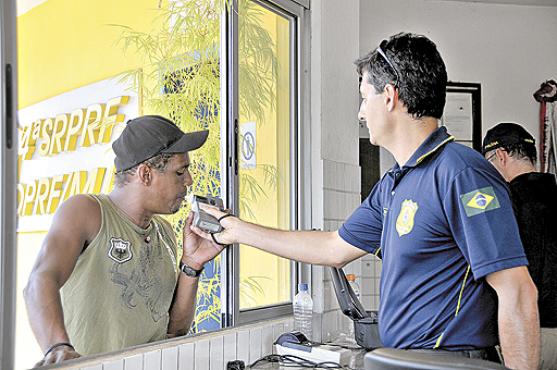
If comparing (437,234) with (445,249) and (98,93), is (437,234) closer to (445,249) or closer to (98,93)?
(445,249)

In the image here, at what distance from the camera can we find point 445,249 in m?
1.93

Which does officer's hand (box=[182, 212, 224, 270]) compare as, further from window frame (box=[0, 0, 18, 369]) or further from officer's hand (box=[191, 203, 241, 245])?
window frame (box=[0, 0, 18, 369])

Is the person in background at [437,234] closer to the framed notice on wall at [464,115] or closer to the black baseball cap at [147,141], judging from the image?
the black baseball cap at [147,141]

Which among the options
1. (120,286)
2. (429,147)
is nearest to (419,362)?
(429,147)

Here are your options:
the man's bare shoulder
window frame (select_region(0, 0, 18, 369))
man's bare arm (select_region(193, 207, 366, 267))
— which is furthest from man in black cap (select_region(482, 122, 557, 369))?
window frame (select_region(0, 0, 18, 369))

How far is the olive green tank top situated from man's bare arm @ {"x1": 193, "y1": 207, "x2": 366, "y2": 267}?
21cm

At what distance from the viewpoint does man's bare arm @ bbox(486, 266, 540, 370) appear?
1805mm

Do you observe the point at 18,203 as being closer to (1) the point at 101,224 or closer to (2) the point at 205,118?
(1) the point at 101,224

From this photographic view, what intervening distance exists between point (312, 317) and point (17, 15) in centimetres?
190

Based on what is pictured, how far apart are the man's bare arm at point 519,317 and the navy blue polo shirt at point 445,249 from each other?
0.04 metres

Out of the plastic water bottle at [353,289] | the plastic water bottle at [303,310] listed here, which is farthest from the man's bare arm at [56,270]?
the plastic water bottle at [353,289]

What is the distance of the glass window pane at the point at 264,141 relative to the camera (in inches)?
118

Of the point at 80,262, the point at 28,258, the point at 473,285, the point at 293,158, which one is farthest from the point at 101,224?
the point at 293,158

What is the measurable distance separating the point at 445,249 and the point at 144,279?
1.00 m
